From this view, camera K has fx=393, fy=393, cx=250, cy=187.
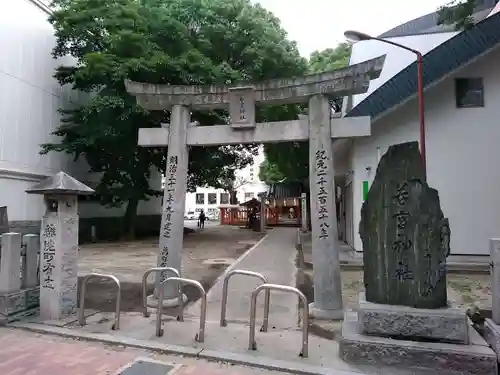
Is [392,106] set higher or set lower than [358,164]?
higher

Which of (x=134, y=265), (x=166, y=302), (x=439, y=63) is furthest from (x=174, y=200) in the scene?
(x=439, y=63)

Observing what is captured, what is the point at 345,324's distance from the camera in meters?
5.32

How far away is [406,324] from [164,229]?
4.70 meters

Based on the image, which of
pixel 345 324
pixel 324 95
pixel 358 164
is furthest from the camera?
pixel 358 164

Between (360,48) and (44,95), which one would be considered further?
(44,95)

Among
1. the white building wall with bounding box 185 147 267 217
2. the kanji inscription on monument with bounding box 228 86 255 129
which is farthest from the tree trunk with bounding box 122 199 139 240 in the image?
the white building wall with bounding box 185 147 267 217

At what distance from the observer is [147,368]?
4.61 metres

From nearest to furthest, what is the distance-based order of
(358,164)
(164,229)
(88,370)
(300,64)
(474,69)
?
(88,370) → (164,229) → (474,69) → (358,164) → (300,64)

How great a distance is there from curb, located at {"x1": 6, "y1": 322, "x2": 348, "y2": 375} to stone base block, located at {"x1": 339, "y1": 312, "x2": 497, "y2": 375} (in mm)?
371

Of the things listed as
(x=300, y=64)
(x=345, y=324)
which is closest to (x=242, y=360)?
(x=345, y=324)

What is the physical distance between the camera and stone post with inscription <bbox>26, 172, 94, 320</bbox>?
6.20m

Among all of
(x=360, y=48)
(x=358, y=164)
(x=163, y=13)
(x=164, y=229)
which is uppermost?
(x=163, y=13)

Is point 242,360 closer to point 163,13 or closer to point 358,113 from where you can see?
point 358,113

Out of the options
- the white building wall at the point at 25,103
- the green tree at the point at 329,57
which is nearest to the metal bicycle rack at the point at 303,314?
the white building wall at the point at 25,103
